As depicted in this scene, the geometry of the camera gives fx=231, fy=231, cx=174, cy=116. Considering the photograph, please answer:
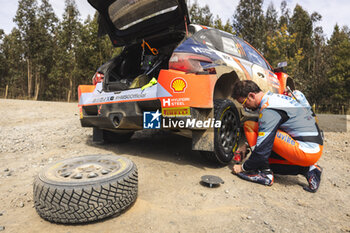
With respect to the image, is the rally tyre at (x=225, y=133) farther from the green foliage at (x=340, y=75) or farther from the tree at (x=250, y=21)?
the green foliage at (x=340, y=75)

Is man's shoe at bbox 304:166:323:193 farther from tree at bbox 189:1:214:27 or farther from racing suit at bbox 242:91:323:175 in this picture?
tree at bbox 189:1:214:27

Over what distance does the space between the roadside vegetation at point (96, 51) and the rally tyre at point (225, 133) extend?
Result: 65.8ft

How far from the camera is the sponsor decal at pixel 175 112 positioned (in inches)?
94.6

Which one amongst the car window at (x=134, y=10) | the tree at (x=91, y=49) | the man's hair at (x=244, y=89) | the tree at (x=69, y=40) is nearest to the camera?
the man's hair at (x=244, y=89)

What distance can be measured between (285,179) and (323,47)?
37.8 meters

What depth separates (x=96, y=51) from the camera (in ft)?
70.6

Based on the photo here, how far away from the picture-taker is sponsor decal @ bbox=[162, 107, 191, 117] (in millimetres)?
2403

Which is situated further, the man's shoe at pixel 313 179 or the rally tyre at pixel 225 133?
the rally tyre at pixel 225 133

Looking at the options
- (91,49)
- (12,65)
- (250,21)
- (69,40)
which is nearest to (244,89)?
(91,49)

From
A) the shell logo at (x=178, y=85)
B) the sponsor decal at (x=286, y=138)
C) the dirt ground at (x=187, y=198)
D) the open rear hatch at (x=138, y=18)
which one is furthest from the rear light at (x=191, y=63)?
the dirt ground at (x=187, y=198)

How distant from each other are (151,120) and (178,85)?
0.56 m

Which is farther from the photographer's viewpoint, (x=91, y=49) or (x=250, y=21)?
(x=250, y=21)

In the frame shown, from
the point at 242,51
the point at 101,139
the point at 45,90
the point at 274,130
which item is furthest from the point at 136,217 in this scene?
the point at 45,90

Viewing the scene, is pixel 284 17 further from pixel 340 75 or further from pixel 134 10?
pixel 134 10
